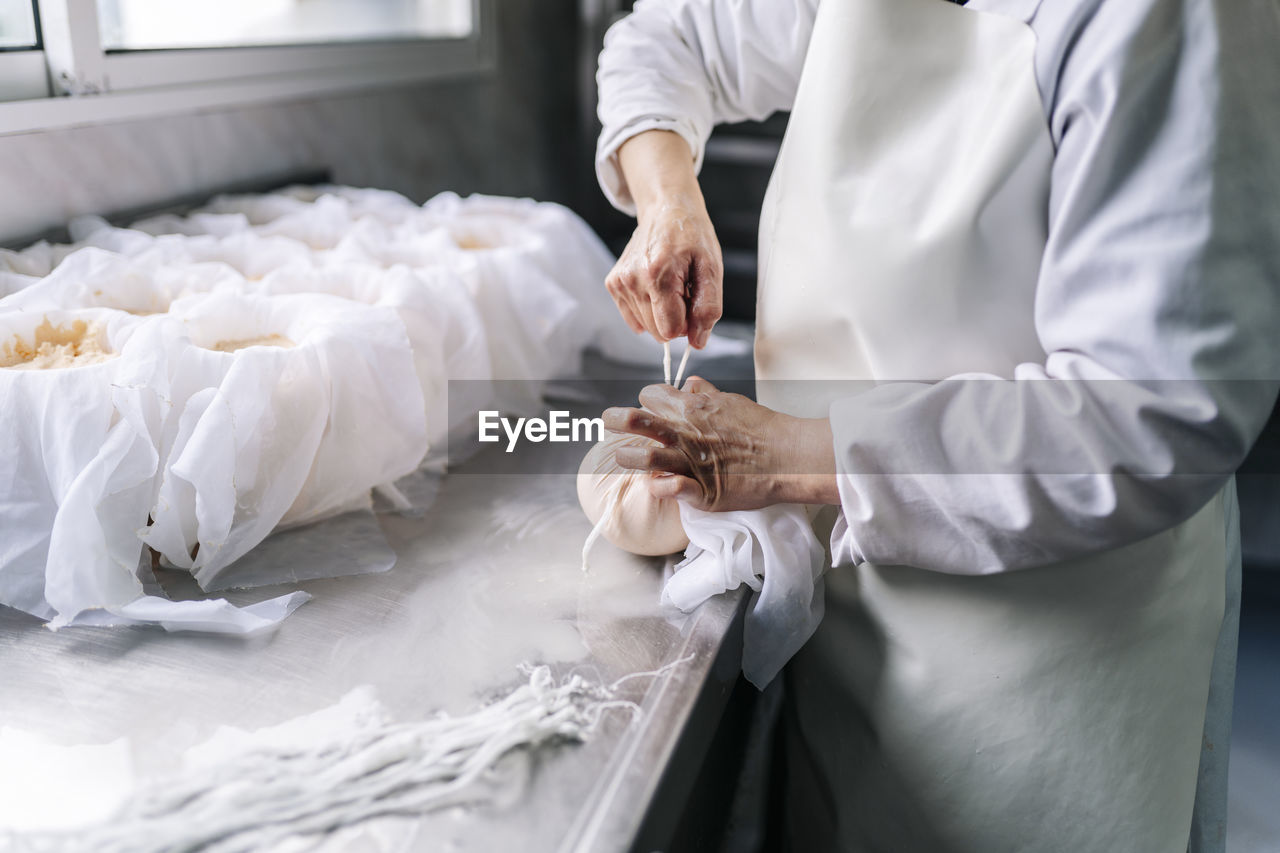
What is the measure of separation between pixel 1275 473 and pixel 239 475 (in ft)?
7.09

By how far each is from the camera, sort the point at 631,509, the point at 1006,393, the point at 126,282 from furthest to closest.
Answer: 1. the point at 126,282
2. the point at 631,509
3. the point at 1006,393

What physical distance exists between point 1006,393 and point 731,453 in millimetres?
269

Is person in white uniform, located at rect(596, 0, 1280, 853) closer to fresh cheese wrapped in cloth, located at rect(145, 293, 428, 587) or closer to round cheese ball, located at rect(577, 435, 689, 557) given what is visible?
round cheese ball, located at rect(577, 435, 689, 557)

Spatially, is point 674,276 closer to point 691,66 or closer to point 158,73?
point 691,66

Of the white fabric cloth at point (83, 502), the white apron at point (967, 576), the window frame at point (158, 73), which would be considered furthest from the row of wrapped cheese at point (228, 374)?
the white apron at point (967, 576)

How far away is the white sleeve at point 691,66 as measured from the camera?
124 cm

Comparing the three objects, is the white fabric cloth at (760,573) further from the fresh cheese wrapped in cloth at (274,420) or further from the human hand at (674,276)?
the fresh cheese wrapped in cloth at (274,420)

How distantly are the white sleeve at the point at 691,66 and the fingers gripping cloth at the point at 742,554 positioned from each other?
465 mm

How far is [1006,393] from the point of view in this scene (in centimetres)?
86

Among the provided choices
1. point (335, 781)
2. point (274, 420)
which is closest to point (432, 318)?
point (274, 420)

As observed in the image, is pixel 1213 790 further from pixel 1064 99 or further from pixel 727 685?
pixel 1064 99

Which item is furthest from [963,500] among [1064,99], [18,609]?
[18,609]

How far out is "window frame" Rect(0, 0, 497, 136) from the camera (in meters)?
1.40

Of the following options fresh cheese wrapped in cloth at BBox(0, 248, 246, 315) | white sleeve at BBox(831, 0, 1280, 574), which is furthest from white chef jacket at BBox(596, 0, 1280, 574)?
fresh cheese wrapped in cloth at BBox(0, 248, 246, 315)
